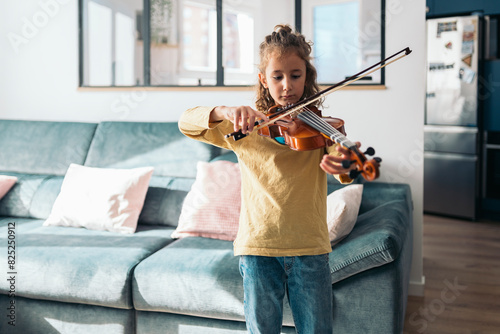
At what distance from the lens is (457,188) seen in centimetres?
462

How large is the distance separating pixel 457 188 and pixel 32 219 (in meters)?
3.66

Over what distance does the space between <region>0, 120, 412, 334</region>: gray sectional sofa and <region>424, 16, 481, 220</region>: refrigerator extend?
8.06ft

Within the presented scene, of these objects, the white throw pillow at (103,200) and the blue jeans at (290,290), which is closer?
the blue jeans at (290,290)

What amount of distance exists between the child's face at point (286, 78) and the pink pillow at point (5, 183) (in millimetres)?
1992

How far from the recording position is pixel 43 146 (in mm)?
2918

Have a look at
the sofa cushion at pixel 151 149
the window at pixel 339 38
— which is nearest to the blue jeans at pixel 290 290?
the sofa cushion at pixel 151 149

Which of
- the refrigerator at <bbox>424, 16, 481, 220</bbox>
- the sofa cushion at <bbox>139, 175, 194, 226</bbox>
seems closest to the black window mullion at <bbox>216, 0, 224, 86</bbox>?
the sofa cushion at <bbox>139, 175, 194, 226</bbox>

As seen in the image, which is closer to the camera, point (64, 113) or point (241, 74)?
point (64, 113)

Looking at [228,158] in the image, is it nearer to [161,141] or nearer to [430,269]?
[161,141]

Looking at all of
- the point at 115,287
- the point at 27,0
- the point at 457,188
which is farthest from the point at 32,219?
the point at 457,188

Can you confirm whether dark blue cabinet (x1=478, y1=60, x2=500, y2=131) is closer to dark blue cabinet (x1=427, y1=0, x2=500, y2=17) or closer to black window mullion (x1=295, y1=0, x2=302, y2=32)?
dark blue cabinet (x1=427, y1=0, x2=500, y2=17)

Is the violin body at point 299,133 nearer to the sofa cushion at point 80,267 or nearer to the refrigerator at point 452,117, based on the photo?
the sofa cushion at point 80,267

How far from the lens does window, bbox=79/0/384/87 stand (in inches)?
123

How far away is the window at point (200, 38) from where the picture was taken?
3.12m
